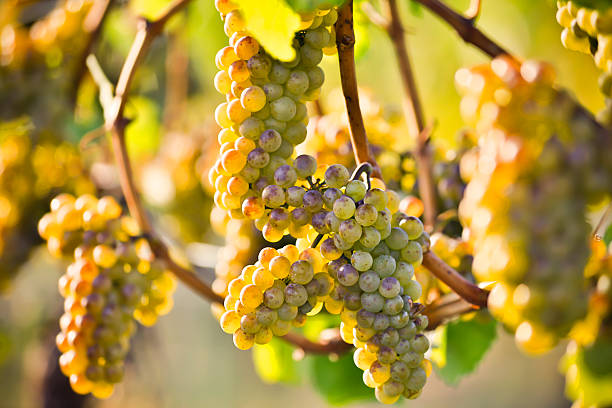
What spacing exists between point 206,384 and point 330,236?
600 cm

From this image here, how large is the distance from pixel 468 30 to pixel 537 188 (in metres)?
0.20

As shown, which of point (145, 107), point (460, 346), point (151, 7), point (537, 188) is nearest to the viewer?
point (537, 188)

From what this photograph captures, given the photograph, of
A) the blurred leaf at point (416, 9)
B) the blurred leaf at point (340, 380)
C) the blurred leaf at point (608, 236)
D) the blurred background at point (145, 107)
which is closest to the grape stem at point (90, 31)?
the blurred background at point (145, 107)

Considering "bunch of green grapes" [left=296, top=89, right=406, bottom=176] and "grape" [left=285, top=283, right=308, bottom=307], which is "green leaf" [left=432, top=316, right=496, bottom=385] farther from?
"grape" [left=285, top=283, right=308, bottom=307]

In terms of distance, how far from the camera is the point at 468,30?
1.34ft

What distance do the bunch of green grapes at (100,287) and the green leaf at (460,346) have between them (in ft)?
0.83

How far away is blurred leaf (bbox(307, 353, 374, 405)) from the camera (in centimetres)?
61

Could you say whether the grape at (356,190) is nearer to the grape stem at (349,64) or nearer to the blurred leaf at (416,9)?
the grape stem at (349,64)

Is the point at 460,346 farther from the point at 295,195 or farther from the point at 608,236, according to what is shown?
the point at 295,195

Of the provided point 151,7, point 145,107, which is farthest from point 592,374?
point 145,107

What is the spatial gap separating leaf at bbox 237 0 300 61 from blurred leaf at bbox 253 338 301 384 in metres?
0.51

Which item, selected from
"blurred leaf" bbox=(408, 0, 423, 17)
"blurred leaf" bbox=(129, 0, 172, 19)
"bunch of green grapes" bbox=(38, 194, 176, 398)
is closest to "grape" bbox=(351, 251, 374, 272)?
"bunch of green grapes" bbox=(38, 194, 176, 398)

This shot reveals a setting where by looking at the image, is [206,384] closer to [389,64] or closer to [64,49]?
[389,64]

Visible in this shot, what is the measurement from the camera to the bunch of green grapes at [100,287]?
18.5 inches
